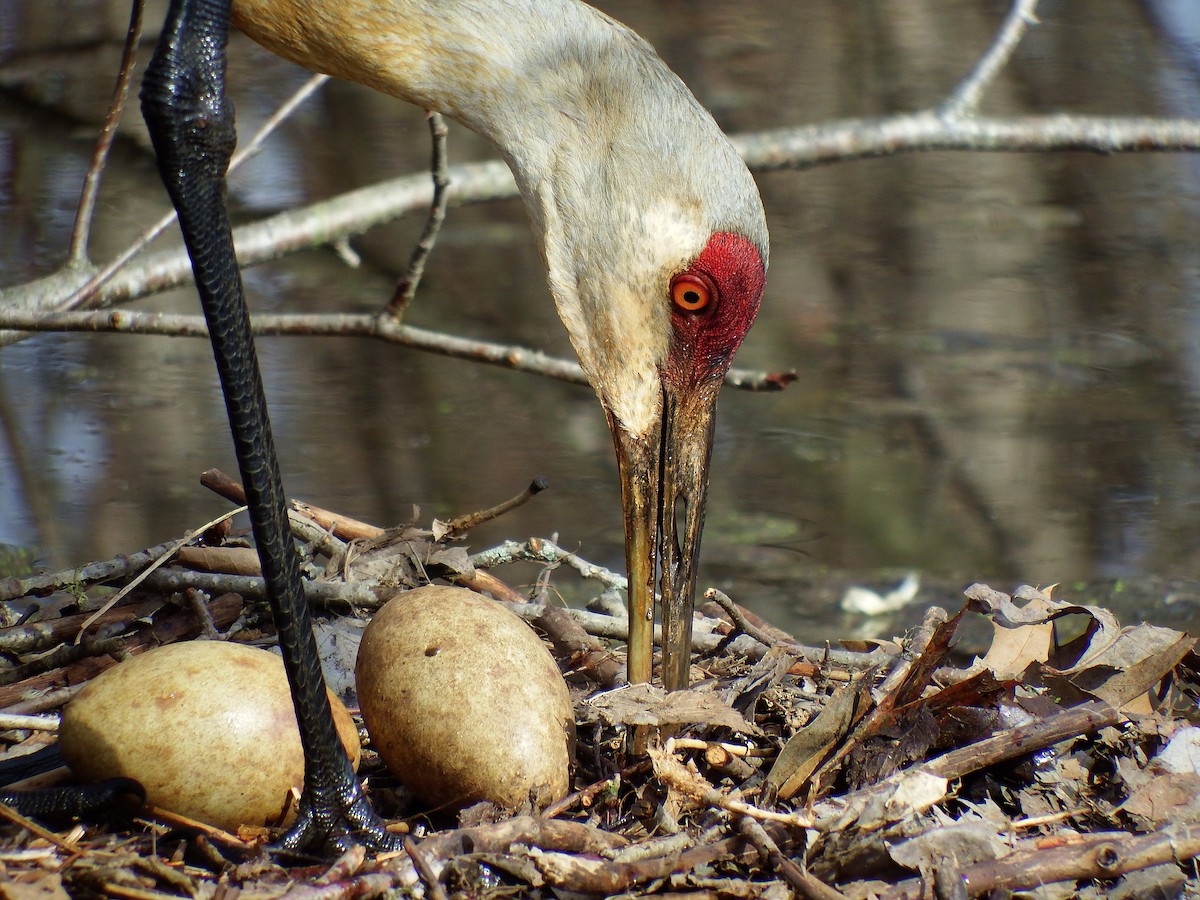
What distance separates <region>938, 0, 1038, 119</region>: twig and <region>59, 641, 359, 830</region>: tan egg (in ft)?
8.03

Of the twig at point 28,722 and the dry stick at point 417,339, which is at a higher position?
the dry stick at point 417,339

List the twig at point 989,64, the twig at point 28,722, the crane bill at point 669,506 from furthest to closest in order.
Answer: the twig at point 989,64
the crane bill at point 669,506
the twig at point 28,722

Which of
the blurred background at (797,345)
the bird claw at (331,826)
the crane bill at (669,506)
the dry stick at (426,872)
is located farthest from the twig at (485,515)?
the blurred background at (797,345)

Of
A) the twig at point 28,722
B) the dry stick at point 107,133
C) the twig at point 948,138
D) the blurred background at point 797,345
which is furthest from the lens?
the blurred background at point 797,345

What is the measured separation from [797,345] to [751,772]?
348cm

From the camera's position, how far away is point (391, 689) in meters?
1.51

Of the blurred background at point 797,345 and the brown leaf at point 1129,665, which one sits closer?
the brown leaf at point 1129,665

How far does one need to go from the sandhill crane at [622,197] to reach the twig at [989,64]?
1.58 meters

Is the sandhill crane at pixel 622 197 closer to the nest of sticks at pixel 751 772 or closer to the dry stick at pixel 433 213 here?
the nest of sticks at pixel 751 772

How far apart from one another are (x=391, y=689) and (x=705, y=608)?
1.21 meters

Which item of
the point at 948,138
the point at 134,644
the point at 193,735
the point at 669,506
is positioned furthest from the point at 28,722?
the point at 948,138

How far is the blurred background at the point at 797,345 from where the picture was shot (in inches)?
179

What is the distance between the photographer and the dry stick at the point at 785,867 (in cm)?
125

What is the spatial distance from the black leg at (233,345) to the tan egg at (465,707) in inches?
3.2
